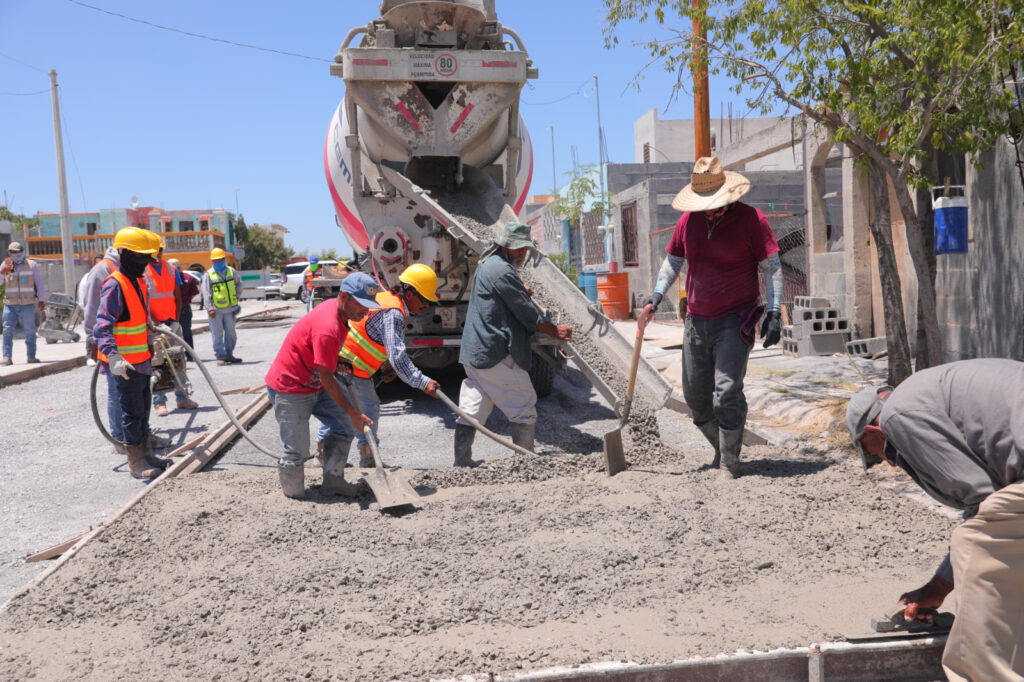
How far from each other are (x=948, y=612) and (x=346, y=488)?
3.37 metres

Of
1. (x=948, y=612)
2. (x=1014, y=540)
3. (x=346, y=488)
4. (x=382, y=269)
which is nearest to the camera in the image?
(x=1014, y=540)

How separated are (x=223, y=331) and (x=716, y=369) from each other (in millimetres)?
9407

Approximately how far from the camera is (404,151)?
765 centimetres

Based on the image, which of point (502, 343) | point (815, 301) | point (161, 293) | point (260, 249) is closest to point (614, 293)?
point (815, 301)

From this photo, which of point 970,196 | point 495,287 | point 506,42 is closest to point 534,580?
point 495,287

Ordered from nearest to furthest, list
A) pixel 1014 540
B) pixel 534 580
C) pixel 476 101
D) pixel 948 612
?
pixel 1014 540
pixel 948 612
pixel 534 580
pixel 476 101

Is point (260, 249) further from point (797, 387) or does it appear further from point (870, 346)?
point (797, 387)

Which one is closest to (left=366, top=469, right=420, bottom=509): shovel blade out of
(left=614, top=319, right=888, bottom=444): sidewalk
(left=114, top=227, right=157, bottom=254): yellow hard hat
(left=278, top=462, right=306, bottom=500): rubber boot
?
(left=278, top=462, right=306, bottom=500): rubber boot

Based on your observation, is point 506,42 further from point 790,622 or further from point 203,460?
point 790,622

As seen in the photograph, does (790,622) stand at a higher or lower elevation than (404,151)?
lower

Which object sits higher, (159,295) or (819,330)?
(159,295)

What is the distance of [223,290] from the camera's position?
38.8ft

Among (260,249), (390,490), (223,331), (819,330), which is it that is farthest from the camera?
(260,249)

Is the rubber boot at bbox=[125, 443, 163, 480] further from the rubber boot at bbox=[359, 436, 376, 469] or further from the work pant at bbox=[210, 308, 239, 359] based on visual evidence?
the work pant at bbox=[210, 308, 239, 359]
